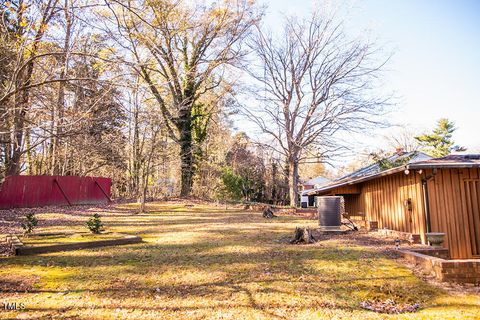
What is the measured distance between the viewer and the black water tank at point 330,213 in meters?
11.5

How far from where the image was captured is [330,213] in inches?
453

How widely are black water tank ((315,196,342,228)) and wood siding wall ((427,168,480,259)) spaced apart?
3162mm

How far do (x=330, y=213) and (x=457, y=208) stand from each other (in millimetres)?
3877

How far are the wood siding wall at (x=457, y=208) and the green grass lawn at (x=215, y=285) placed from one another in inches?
113

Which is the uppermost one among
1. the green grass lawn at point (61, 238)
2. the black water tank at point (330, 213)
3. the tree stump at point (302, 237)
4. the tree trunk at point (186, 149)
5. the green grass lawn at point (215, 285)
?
the tree trunk at point (186, 149)

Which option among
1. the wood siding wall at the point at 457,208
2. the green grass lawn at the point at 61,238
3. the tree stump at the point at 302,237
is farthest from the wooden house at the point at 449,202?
the green grass lawn at the point at 61,238

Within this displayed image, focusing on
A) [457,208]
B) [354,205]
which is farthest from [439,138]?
[457,208]

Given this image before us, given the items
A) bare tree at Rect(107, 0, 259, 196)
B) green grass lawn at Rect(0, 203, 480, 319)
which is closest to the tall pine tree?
bare tree at Rect(107, 0, 259, 196)

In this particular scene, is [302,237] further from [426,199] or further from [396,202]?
[396,202]

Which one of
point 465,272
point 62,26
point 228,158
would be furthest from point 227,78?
point 465,272

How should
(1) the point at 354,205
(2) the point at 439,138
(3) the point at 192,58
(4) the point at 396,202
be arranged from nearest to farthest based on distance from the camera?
(4) the point at 396,202 → (1) the point at 354,205 → (3) the point at 192,58 → (2) the point at 439,138

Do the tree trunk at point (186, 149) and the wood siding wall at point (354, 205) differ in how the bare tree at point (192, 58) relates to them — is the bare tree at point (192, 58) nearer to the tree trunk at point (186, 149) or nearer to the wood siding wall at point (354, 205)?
the tree trunk at point (186, 149)

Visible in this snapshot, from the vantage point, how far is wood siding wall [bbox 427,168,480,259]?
8.90 metres

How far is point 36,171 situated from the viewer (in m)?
22.3
